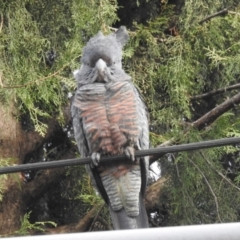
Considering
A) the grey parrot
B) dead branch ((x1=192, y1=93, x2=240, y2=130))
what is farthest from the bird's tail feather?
dead branch ((x1=192, y1=93, x2=240, y2=130))

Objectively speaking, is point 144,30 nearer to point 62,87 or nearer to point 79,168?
point 62,87

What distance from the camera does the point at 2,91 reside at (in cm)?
355

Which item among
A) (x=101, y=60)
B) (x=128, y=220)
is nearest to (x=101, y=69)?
(x=101, y=60)

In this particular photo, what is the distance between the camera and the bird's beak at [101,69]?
2594 mm

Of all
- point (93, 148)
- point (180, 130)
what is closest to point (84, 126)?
point (93, 148)

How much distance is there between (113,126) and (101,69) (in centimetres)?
23

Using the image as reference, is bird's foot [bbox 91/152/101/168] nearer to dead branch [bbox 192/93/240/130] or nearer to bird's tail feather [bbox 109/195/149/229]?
bird's tail feather [bbox 109/195/149/229]

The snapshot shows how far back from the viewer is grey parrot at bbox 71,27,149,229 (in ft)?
8.57

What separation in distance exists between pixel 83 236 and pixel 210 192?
9.68ft

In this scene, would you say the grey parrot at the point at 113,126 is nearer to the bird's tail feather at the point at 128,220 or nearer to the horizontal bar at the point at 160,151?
the bird's tail feather at the point at 128,220

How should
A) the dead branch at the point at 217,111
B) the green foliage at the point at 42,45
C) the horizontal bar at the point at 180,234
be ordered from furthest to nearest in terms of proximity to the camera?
the dead branch at the point at 217,111 → the green foliage at the point at 42,45 → the horizontal bar at the point at 180,234

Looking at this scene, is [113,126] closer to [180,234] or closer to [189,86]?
[180,234]

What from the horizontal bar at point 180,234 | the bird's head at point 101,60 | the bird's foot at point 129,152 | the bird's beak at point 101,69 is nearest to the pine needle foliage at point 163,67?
the bird's head at point 101,60

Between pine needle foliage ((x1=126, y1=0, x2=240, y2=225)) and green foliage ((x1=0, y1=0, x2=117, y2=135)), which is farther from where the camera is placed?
pine needle foliage ((x1=126, y1=0, x2=240, y2=225))
